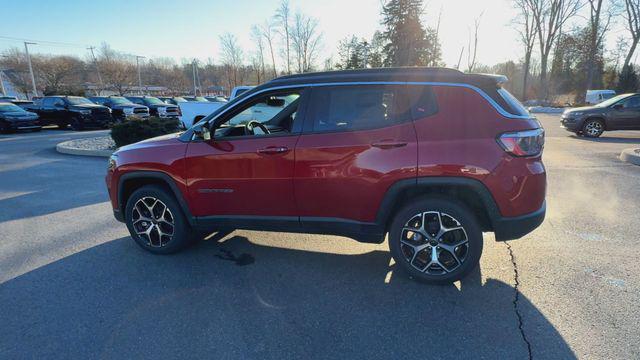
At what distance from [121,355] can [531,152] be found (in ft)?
11.5

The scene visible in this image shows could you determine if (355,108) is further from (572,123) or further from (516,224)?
(572,123)

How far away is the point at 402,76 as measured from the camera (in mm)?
3119

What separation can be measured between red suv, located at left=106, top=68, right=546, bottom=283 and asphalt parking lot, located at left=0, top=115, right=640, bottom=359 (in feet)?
1.45

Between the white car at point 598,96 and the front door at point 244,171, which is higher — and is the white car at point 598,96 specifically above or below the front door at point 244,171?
above

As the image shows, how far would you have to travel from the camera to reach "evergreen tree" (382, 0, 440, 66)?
4572 cm

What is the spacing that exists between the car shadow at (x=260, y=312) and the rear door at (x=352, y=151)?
27.0 inches

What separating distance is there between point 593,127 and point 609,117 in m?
0.58

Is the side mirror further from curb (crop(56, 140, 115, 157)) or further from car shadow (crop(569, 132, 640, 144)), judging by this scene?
car shadow (crop(569, 132, 640, 144))

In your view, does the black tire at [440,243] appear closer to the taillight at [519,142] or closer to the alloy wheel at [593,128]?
the taillight at [519,142]

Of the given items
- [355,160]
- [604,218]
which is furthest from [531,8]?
[355,160]

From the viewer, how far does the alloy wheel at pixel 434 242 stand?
3080 mm

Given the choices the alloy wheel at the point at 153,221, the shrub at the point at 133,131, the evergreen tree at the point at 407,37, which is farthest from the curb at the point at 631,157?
the evergreen tree at the point at 407,37

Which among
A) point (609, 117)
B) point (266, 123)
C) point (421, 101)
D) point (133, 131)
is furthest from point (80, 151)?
point (609, 117)

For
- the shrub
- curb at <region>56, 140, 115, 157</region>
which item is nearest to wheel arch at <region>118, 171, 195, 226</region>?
the shrub
